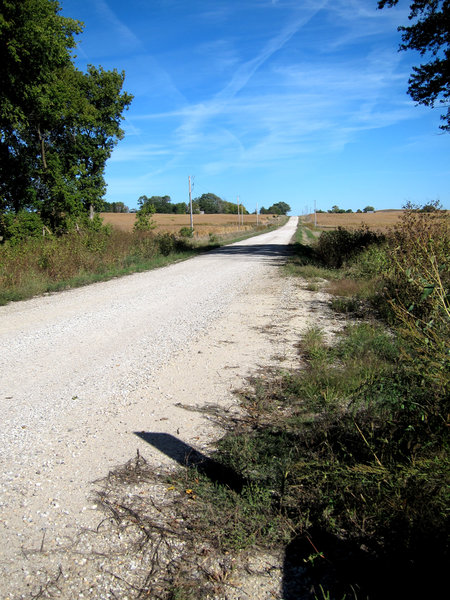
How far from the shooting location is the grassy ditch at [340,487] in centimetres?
211

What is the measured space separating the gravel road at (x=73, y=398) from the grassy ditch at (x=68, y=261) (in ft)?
4.18

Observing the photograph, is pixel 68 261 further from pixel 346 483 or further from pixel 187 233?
pixel 187 233

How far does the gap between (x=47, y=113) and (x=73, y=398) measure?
15494mm

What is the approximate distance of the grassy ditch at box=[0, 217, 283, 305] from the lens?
1074 cm

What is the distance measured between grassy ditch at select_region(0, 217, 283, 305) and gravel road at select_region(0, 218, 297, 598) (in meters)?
1.27

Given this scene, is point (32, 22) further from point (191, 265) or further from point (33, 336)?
point (33, 336)

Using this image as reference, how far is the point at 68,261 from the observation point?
13102mm

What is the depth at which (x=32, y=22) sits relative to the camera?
13195mm

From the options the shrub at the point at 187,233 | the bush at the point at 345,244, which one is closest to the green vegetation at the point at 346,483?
the bush at the point at 345,244

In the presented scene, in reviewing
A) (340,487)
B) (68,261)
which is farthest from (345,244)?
(340,487)

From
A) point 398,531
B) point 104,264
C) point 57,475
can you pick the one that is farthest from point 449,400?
point 104,264

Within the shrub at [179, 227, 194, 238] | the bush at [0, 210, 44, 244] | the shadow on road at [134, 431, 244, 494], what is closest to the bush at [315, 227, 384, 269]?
the bush at [0, 210, 44, 244]

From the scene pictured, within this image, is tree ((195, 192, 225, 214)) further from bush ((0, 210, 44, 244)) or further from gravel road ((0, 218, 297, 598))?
gravel road ((0, 218, 297, 598))

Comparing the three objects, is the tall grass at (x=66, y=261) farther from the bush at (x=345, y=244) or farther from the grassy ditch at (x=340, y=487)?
the grassy ditch at (x=340, y=487)
